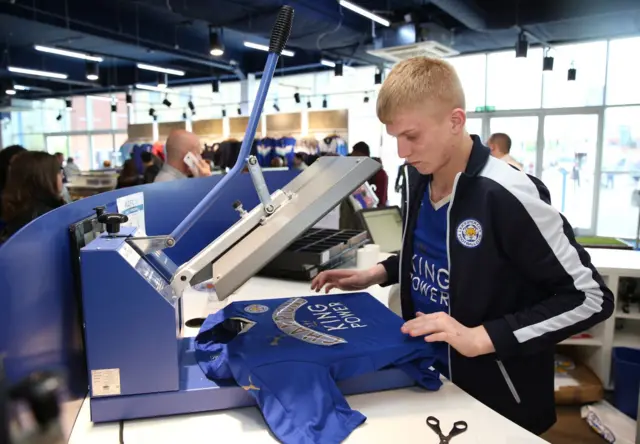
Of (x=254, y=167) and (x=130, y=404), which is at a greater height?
(x=254, y=167)

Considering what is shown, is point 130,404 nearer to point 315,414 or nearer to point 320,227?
point 315,414

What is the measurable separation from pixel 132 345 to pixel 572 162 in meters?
9.95

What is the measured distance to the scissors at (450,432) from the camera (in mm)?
988

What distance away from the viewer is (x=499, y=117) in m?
9.87

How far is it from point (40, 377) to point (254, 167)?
611 millimetres

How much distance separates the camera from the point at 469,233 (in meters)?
1.21

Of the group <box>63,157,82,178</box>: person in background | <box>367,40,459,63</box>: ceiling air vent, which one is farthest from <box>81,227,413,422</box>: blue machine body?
<box>63,157,82,178</box>: person in background

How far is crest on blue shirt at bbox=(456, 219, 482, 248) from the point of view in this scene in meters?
1.19

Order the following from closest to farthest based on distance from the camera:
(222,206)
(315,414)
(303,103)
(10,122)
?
(315,414) → (222,206) → (303,103) → (10,122)

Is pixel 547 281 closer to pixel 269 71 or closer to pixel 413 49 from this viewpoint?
pixel 269 71

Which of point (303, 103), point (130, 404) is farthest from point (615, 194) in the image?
point (130, 404)

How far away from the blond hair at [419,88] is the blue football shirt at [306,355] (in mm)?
533

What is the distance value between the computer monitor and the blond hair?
69.9 inches

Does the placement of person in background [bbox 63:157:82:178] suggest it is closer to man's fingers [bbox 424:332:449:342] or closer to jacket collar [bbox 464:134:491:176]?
jacket collar [bbox 464:134:491:176]
